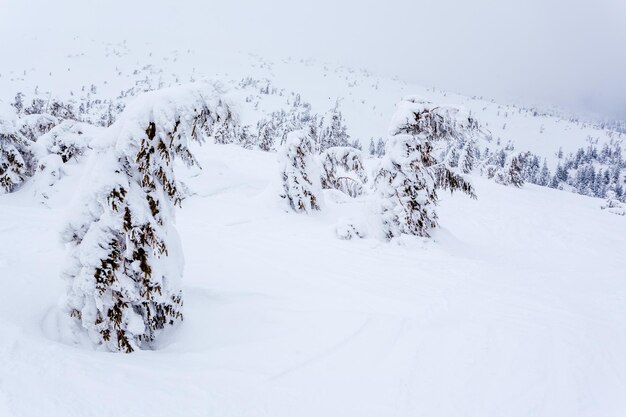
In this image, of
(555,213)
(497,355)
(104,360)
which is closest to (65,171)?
(104,360)

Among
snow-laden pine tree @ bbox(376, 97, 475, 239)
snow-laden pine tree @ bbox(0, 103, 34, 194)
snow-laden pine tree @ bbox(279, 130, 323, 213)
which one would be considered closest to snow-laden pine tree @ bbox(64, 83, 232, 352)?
snow-laden pine tree @ bbox(376, 97, 475, 239)

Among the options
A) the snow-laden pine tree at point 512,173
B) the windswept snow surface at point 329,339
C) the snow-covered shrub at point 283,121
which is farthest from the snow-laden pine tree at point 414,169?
the snow-covered shrub at point 283,121

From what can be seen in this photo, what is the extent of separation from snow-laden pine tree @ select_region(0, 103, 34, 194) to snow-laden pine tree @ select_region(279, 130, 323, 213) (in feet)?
40.6

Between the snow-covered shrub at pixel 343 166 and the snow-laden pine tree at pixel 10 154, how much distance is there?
48.0ft

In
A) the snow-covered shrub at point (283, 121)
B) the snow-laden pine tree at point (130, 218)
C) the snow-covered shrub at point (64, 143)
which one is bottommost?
the snow-covered shrub at point (283, 121)

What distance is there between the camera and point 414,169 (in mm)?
10797

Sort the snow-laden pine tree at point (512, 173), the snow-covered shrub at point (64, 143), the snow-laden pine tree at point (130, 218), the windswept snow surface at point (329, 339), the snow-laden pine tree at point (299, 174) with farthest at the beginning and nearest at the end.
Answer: the snow-laden pine tree at point (512, 173), the snow-covered shrub at point (64, 143), the snow-laden pine tree at point (299, 174), the snow-laden pine tree at point (130, 218), the windswept snow surface at point (329, 339)

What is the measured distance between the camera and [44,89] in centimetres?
15388

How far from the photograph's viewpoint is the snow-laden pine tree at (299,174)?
15.1 m

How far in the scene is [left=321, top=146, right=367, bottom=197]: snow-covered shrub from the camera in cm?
1856

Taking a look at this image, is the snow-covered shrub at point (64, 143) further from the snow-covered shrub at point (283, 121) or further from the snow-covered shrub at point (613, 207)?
the snow-covered shrub at point (283, 121)

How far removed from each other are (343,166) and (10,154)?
15.8m

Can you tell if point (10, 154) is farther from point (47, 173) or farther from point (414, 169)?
point (414, 169)

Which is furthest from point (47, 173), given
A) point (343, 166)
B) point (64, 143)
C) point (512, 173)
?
point (512, 173)
